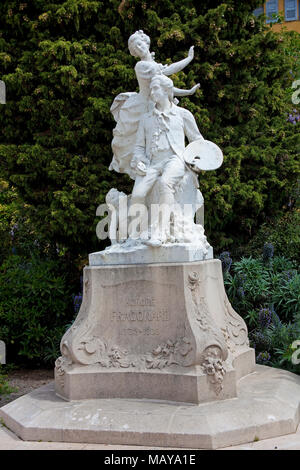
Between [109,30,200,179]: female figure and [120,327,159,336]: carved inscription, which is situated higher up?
[109,30,200,179]: female figure

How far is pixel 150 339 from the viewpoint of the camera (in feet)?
14.6

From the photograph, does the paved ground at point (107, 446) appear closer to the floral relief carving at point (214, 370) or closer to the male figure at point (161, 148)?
the floral relief carving at point (214, 370)

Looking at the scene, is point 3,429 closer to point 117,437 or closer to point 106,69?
point 117,437

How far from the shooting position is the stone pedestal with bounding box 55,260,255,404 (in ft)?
13.6

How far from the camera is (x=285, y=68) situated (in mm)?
7891

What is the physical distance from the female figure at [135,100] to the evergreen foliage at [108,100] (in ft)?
5.74

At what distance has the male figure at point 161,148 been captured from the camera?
4809 millimetres

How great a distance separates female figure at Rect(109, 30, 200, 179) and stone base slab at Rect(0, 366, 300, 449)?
2340mm

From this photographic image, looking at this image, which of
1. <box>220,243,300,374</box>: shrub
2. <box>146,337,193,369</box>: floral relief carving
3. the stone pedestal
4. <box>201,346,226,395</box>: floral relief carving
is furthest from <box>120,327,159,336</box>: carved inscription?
<box>220,243,300,374</box>: shrub
